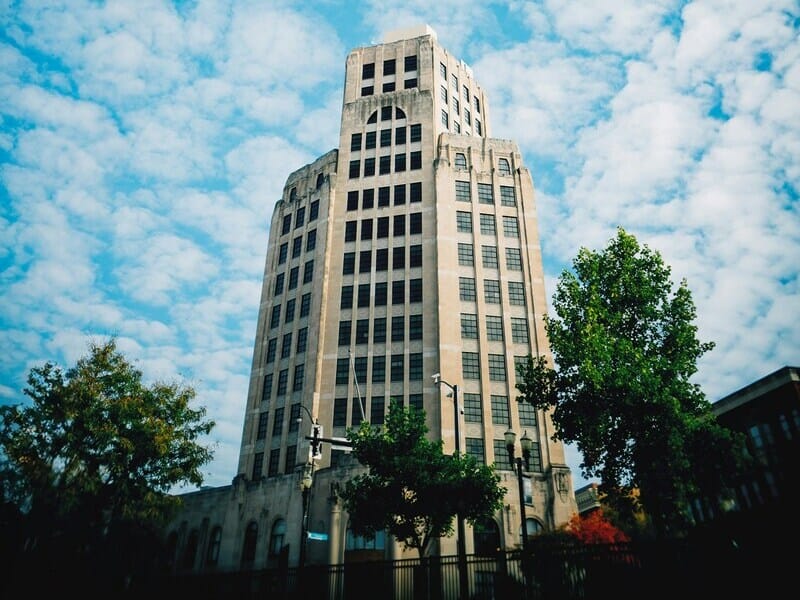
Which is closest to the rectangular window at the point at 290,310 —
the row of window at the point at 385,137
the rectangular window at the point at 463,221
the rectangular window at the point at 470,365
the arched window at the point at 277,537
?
Answer: the rectangular window at the point at 470,365

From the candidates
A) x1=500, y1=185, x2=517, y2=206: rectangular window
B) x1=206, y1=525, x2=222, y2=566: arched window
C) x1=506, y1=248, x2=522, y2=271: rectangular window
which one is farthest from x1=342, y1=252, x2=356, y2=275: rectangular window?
x1=206, y1=525, x2=222, y2=566: arched window

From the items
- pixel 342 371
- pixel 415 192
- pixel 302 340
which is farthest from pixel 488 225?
pixel 302 340

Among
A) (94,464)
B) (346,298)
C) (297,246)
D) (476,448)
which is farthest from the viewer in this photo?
(297,246)

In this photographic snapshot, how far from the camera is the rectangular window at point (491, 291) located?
154ft

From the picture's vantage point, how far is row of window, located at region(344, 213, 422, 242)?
49.8 m

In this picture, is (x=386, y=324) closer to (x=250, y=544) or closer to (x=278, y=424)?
(x=278, y=424)

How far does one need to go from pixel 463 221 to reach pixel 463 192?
3290 millimetres

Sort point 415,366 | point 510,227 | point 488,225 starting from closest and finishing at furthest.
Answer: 1. point 415,366
2. point 488,225
3. point 510,227

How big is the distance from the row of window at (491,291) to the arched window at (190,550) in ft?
99.6

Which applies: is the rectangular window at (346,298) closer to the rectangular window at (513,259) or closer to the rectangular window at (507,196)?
the rectangular window at (513,259)

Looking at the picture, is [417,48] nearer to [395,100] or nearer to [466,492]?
[395,100]

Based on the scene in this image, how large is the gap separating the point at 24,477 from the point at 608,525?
34.1 m

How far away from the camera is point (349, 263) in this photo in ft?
164

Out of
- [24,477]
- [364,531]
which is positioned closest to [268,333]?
[24,477]
